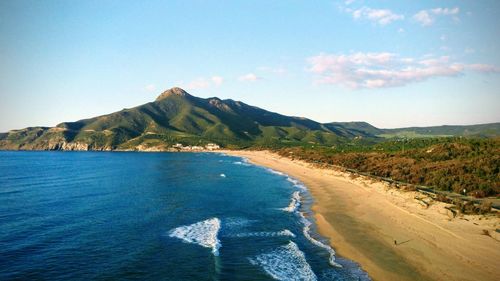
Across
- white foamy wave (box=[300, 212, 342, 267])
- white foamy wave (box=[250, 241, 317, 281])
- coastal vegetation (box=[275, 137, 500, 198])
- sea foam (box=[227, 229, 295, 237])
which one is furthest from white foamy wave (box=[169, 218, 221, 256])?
coastal vegetation (box=[275, 137, 500, 198])

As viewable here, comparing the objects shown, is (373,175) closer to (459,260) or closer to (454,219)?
(454,219)

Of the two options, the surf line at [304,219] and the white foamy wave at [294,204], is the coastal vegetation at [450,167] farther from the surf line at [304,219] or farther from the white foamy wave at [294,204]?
the white foamy wave at [294,204]

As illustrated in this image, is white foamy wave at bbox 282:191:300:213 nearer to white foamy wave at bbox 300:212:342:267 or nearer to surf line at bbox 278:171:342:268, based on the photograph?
surf line at bbox 278:171:342:268

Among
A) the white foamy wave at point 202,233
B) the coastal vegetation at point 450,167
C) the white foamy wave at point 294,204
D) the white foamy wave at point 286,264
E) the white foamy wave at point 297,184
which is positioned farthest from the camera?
the white foamy wave at point 297,184

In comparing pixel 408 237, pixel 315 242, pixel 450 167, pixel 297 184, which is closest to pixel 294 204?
pixel 315 242

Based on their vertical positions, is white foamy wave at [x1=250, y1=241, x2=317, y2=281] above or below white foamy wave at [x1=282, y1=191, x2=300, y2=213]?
above

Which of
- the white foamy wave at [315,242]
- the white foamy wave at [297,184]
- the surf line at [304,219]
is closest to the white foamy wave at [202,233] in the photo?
the white foamy wave at [315,242]
